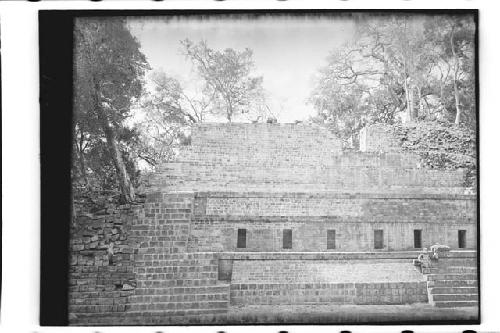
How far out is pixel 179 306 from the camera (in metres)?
6.09

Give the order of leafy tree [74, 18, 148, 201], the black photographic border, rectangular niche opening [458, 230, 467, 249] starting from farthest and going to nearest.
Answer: rectangular niche opening [458, 230, 467, 249]
leafy tree [74, 18, 148, 201]
the black photographic border

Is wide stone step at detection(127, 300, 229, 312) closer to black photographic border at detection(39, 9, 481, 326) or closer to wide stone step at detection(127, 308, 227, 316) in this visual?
wide stone step at detection(127, 308, 227, 316)

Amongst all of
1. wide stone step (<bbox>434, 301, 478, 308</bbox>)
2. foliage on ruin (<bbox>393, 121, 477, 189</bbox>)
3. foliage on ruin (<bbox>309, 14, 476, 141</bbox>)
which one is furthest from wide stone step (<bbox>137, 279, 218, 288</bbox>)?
foliage on ruin (<bbox>393, 121, 477, 189</bbox>)

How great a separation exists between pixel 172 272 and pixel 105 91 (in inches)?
89.8

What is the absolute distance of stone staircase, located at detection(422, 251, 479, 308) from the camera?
620 cm

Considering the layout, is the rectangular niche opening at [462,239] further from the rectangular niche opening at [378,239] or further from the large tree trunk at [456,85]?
the large tree trunk at [456,85]

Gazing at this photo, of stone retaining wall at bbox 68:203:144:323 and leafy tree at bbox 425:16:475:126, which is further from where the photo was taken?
leafy tree at bbox 425:16:475:126

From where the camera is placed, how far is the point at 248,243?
6297 millimetres

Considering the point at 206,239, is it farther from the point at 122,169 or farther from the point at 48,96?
the point at 48,96

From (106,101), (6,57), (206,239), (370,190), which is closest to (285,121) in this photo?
Answer: (370,190)

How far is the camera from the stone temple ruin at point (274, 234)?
611cm

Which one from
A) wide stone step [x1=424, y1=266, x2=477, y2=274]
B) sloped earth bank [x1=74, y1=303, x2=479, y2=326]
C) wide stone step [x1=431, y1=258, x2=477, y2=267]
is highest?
wide stone step [x1=431, y1=258, x2=477, y2=267]

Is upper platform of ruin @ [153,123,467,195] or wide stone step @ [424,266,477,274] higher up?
upper platform of ruin @ [153,123,467,195]

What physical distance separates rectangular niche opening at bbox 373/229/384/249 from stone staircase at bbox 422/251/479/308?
22.8 inches
